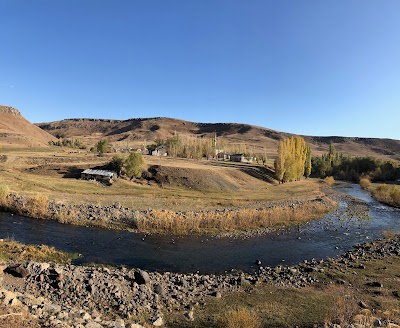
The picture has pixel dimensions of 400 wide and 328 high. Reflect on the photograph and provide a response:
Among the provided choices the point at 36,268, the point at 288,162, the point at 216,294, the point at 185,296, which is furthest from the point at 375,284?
the point at 288,162

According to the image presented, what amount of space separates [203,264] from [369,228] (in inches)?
1059

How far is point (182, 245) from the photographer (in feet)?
98.2

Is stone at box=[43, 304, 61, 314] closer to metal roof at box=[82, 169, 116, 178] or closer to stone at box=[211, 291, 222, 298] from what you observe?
stone at box=[211, 291, 222, 298]

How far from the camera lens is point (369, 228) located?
41.6m

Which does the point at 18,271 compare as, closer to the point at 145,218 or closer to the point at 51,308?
the point at 51,308

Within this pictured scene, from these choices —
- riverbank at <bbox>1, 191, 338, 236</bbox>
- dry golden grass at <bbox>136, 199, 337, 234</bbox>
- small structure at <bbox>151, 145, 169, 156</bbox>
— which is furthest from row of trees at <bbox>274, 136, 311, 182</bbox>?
small structure at <bbox>151, 145, 169, 156</bbox>

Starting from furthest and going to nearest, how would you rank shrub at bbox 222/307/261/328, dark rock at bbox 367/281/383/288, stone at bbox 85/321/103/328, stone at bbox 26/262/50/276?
dark rock at bbox 367/281/383/288 → stone at bbox 26/262/50/276 → shrub at bbox 222/307/261/328 → stone at bbox 85/321/103/328

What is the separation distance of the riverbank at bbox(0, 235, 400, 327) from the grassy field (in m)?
24.7

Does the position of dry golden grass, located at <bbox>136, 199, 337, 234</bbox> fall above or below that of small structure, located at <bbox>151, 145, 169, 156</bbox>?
below

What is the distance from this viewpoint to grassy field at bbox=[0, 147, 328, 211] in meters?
47.6

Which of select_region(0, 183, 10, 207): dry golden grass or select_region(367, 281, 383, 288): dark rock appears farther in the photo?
select_region(0, 183, 10, 207): dry golden grass

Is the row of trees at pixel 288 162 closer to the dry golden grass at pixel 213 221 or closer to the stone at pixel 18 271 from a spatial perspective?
the dry golden grass at pixel 213 221

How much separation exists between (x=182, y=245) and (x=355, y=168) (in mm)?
109342

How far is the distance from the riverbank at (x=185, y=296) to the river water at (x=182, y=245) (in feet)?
11.9
